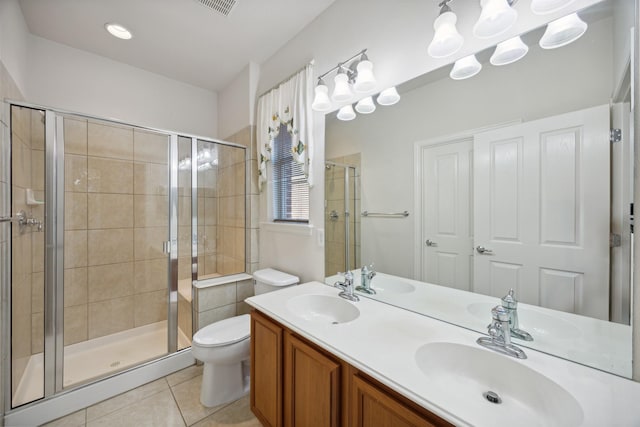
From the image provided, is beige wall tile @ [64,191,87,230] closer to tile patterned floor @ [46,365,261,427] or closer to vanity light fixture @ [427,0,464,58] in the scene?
tile patterned floor @ [46,365,261,427]

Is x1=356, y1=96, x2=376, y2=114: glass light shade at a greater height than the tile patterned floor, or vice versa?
x1=356, y1=96, x2=376, y2=114: glass light shade

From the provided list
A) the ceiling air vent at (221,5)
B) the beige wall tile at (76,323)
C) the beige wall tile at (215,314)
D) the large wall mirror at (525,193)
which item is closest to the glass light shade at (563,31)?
the large wall mirror at (525,193)

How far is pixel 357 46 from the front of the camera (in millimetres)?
1557

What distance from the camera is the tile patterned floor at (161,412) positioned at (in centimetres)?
154

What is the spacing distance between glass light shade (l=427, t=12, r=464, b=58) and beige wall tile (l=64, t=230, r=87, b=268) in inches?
110

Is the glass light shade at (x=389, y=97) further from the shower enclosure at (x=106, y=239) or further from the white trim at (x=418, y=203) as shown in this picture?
the shower enclosure at (x=106, y=239)

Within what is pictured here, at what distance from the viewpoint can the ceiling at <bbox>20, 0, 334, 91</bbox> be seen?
173 cm

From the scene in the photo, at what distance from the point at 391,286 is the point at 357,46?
146 centimetres

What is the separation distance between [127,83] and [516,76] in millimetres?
3101

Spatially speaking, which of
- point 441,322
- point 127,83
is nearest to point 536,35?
point 441,322

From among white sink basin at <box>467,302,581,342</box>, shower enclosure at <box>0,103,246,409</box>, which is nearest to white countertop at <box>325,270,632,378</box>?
white sink basin at <box>467,302,581,342</box>

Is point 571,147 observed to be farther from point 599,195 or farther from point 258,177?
point 258,177

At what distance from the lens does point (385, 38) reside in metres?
1.41

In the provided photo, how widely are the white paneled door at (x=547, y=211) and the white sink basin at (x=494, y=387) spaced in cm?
28
